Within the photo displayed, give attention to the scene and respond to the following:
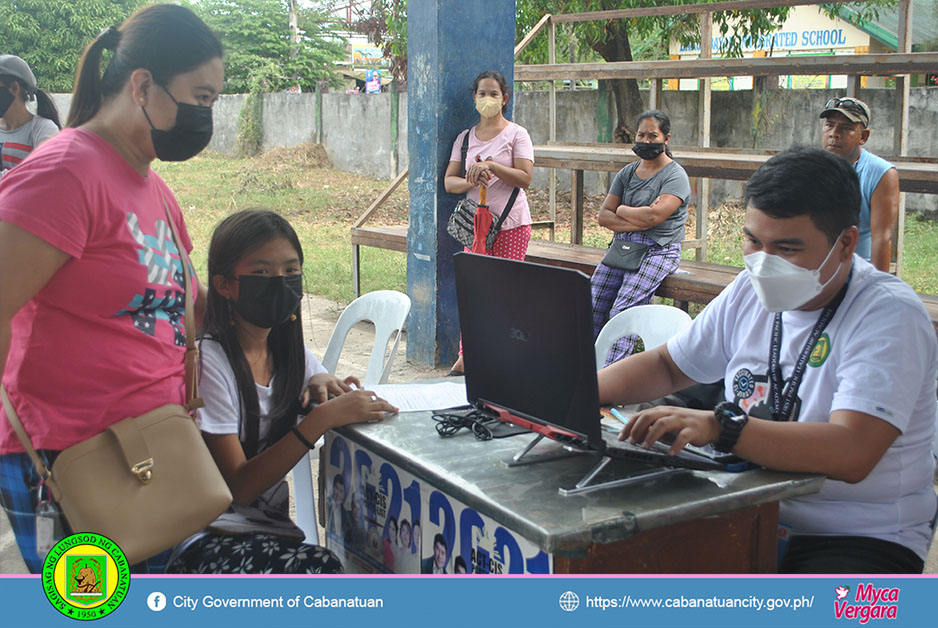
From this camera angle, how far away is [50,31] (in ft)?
80.2

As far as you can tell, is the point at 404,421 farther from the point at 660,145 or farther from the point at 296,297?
the point at 660,145

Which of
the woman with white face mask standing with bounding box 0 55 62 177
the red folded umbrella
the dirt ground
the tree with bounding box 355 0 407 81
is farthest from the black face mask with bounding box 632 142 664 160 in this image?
the tree with bounding box 355 0 407 81

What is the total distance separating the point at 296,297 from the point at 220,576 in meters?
0.82

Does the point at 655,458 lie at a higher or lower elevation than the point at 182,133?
lower

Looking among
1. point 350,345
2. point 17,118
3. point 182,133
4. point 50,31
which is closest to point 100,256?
point 182,133

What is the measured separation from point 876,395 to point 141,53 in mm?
1682

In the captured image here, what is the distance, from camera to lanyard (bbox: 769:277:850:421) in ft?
6.74

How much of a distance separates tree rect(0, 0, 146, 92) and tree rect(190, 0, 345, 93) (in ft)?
9.70

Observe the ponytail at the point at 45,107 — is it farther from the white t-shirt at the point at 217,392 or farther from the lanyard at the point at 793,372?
the lanyard at the point at 793,372

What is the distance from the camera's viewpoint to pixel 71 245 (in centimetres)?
174

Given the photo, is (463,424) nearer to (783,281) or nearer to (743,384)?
(743,384)

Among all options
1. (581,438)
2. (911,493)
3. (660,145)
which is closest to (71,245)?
(581,438)
